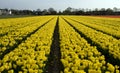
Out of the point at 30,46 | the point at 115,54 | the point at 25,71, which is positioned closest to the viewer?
the point at 25,71

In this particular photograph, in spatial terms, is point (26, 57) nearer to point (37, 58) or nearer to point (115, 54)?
point (37, 58)

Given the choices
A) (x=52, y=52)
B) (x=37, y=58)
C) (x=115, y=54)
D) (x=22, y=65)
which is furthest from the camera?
(x=52, y=52)

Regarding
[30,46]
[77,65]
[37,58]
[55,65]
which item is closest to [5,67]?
[37,58]

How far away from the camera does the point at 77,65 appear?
799 cm

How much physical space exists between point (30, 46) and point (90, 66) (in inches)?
202

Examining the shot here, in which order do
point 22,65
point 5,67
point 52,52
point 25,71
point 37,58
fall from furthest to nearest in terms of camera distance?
point 52,52 → point 37,58 → point 22,65 → point 5,67 → point 25,71

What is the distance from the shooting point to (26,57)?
9398 mm

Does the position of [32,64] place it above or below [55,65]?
above

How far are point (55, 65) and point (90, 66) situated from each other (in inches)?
129

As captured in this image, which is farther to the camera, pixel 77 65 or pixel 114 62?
pixel 114 62

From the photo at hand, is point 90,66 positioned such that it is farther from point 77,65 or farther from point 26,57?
point 26,57

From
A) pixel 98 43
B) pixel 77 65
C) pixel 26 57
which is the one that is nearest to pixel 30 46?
pixel 26 57

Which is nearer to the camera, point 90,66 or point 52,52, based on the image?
point 90,66

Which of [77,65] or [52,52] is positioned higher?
[77,65]
